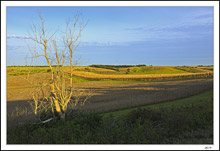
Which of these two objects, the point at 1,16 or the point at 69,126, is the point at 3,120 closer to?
the point at 69,126

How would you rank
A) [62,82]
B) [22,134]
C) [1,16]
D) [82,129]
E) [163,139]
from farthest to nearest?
[62,82] < [82,129] < [22,134] < [163,139] < [1,16]

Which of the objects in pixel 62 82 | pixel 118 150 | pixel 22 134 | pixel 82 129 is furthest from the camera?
pixel 62 82

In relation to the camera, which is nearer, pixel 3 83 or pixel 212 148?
pixel 212 148

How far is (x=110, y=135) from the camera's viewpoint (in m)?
8.77

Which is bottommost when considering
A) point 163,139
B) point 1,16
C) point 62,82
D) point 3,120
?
point 163,139

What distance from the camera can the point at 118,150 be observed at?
6.48 metres

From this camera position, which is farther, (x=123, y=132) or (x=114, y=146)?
(x=123, y=132)

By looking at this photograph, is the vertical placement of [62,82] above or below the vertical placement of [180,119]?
above

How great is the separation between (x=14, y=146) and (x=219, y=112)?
25.5 ft

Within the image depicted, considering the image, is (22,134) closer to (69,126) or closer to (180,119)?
(69,126)

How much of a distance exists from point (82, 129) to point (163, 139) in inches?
156

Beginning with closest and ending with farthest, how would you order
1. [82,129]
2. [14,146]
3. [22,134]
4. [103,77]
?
[14,146]
[22,134]
[82,129]
[103,77]

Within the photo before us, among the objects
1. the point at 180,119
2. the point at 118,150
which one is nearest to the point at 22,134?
the point at 118,150

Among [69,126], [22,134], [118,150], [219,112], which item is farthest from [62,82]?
[219,112]
